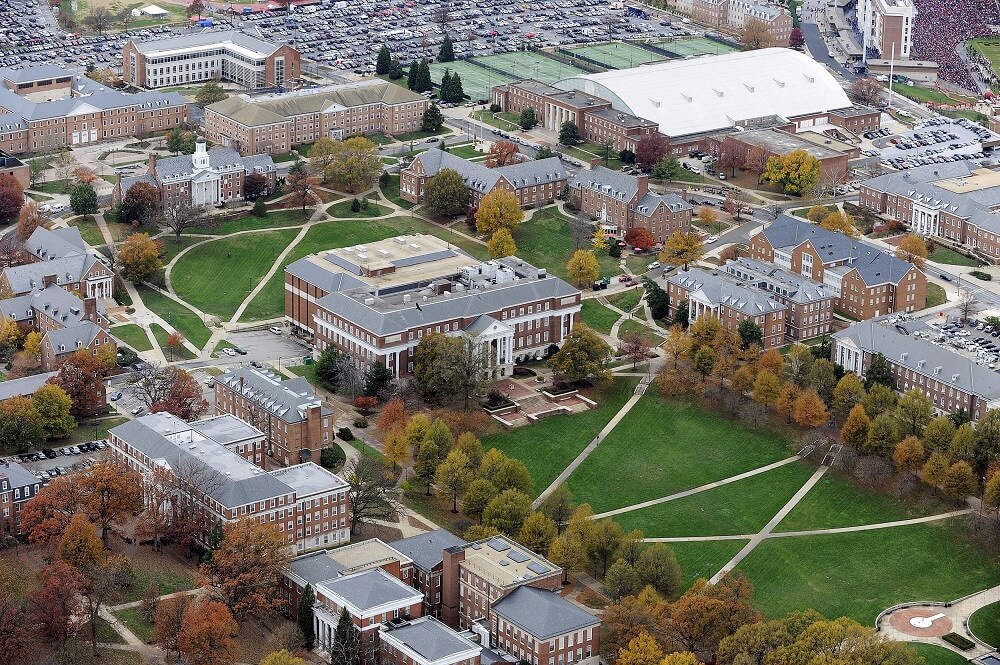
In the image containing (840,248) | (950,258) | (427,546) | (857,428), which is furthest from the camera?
(950,258)

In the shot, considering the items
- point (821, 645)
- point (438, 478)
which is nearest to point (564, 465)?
point (438, 478)

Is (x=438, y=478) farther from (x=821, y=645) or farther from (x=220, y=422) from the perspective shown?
(x=821, y=645)

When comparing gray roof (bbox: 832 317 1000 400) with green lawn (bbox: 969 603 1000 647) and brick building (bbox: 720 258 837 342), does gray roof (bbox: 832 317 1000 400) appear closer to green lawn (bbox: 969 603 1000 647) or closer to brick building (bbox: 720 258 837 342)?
brick building (bbox: 720 258 837 342)

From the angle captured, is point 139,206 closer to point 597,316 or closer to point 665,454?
point 597,316

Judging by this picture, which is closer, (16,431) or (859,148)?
(16,431)

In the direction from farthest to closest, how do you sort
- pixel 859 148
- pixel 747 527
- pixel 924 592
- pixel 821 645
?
1. pixel 859 148
2. pixel 747 527
3. pixel 924 592
4. pixel 821 645

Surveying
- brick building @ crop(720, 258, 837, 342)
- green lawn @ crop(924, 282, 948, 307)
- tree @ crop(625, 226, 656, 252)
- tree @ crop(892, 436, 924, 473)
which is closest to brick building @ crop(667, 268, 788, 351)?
brick building @ crop(720, 258, 837, 342)

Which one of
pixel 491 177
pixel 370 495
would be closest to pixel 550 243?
pixel 491 177
